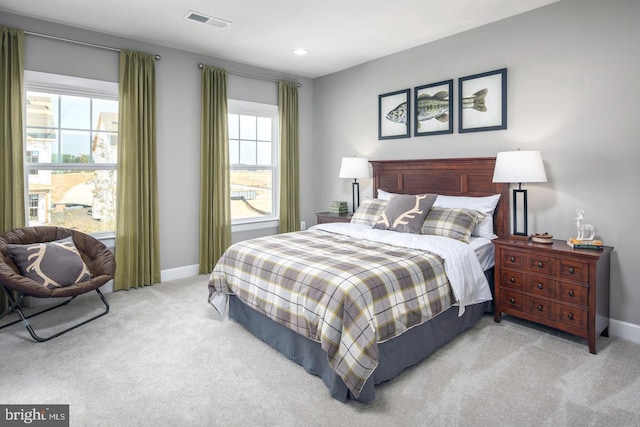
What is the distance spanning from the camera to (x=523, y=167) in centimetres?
303

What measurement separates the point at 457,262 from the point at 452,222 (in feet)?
1.81

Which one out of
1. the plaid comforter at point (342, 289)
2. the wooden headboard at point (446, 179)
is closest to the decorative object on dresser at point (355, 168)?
the wooden headboard at point (446, 179)

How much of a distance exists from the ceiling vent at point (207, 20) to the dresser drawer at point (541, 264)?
3298 mm

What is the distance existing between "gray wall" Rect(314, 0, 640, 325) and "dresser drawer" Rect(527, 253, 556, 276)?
537mm

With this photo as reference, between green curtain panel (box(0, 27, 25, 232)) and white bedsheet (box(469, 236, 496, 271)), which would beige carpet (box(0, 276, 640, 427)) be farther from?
green curtain panel (box(0, 27, 25, 232))

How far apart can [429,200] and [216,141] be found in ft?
8.47

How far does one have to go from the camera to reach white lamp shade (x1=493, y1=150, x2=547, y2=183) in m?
3.01

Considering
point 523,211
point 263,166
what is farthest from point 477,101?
point 263,166

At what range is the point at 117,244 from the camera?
3934 mm

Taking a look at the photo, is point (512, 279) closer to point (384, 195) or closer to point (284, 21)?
point (384, 195)

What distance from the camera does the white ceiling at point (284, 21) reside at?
3178mm

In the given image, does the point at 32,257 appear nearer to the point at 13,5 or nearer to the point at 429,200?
the point at 13,5

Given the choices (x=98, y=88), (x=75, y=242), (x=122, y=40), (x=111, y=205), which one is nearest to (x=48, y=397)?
(x=75, y=242)

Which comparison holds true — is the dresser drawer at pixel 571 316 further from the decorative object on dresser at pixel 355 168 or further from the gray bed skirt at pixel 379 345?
the decorative object on dresser at pixel 355 168
